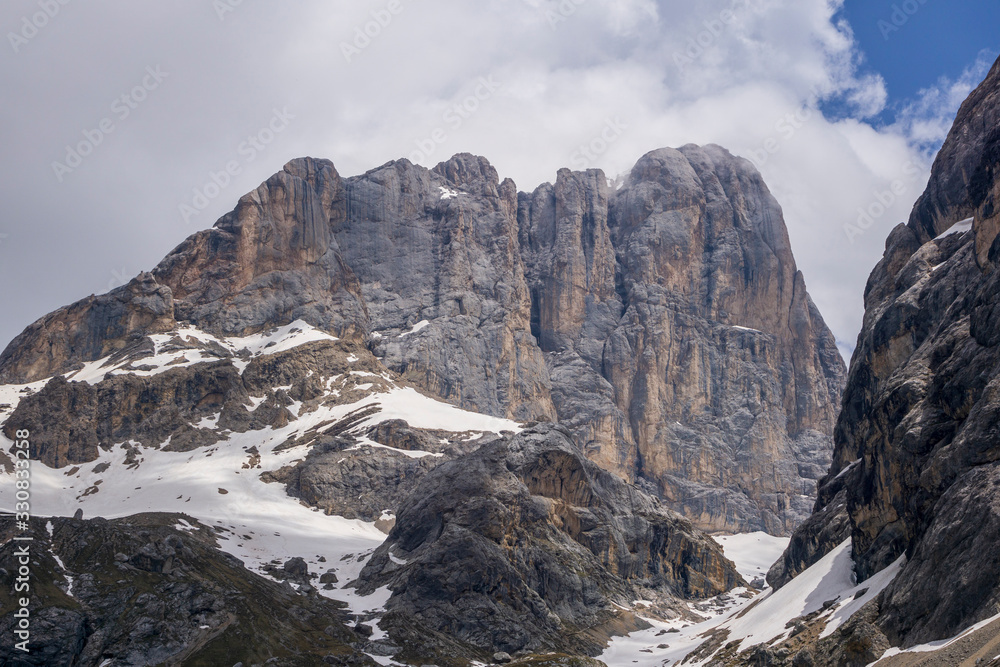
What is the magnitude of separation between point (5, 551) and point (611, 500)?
98.9 m

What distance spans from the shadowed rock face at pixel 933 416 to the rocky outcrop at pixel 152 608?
58764 millimetres

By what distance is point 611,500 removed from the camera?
6457 inches


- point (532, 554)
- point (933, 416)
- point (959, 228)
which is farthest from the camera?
point (532, 554)

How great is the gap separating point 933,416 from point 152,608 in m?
81.8

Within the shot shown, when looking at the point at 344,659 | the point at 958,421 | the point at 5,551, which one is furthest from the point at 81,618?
the point at 958,421

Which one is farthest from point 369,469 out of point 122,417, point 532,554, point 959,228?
point 959,228

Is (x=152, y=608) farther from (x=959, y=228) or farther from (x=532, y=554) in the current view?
(x=959, y=228)

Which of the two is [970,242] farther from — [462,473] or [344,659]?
[462,473]

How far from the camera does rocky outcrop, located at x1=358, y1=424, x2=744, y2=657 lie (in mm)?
120750

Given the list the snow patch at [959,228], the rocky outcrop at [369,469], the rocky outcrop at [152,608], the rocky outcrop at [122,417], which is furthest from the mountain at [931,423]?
the rocky outcrop at [122,417]

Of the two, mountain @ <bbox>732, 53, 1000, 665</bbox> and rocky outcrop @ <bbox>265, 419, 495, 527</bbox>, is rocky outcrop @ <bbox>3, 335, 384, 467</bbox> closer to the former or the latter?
rocky outcrop @ <bbox>265, 419, 495, 527</bbox>

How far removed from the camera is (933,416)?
6581 centimetres

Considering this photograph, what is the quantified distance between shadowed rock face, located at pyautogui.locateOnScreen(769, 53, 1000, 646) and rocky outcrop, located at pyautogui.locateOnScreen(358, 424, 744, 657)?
35631 millimetres

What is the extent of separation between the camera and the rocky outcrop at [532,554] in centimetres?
12075
